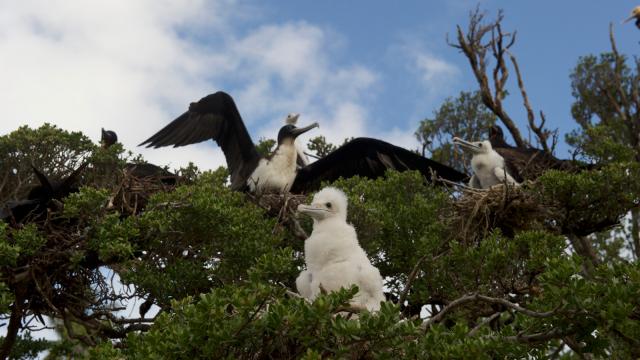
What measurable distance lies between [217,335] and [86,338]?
259 centimetres

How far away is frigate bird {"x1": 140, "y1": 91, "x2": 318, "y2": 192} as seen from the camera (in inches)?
326

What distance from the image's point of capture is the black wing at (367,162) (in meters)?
7.95

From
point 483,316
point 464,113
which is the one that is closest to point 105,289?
point 483,316

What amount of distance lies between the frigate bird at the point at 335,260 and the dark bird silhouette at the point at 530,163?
2.78 metres

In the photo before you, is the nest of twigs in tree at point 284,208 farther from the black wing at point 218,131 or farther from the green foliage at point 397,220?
the black wing at point 218,131

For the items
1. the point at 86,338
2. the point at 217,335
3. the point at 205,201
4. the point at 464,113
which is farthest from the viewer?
the point at 464,113

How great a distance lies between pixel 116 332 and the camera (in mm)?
5871

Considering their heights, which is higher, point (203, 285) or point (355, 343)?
point (203, 285)

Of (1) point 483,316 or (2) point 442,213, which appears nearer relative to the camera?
(1) point 483,316

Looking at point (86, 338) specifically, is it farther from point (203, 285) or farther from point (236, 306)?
point (236, 306)

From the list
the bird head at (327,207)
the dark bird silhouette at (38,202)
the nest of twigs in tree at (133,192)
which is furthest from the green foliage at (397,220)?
the dark bird silhouette at (38,202)

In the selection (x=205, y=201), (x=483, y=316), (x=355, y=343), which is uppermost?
(x=205, y=201)

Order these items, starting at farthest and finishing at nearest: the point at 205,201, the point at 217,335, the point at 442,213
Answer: the point at 442,213 → the point at 205,201 → the point at 217,335

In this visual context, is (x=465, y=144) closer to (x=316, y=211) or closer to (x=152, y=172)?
(x=152, y=172)
